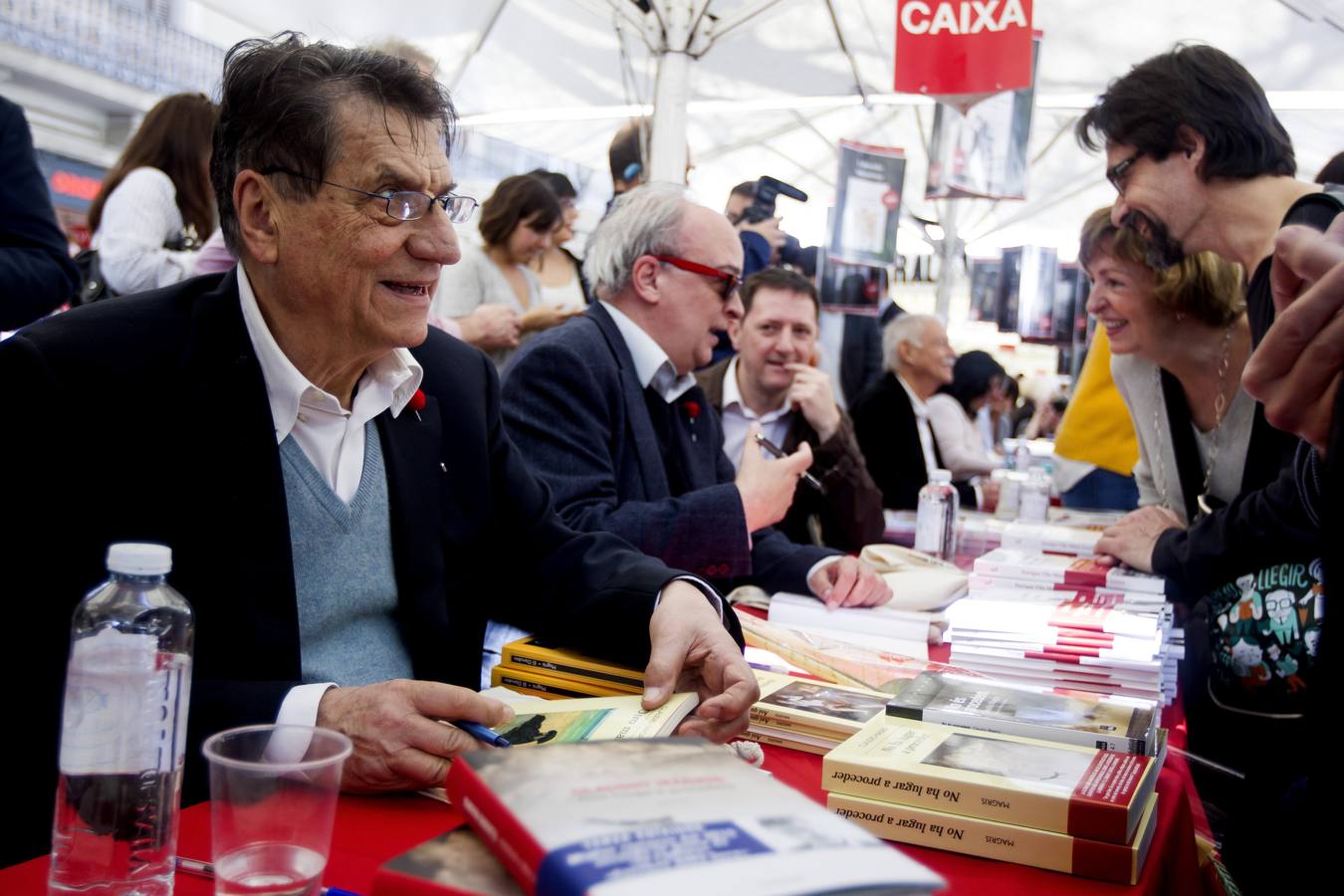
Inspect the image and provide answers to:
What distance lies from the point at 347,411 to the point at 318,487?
13cm

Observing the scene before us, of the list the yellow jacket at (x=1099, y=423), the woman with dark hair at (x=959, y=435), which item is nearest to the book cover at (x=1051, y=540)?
the yellow jacket at (x=1099, y=423)

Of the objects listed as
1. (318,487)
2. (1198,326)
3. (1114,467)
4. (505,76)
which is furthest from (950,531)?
(505,76)

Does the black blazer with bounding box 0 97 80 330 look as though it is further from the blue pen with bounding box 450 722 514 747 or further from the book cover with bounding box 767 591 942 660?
the blue pen with bounding box 450 722 514 747

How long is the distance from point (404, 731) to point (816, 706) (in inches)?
21.9

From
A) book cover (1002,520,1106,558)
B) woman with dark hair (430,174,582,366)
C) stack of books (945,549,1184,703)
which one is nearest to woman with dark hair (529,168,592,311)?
woman with dark hair (430,174,582,366)

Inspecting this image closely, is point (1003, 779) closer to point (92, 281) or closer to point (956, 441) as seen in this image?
point (92, 281)

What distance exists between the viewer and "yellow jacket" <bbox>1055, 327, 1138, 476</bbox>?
4578mm

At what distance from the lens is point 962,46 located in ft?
15.1

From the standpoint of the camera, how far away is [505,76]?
7.65 meters

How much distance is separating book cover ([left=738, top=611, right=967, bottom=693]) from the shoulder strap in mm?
1474

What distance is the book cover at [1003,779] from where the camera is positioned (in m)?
1.02

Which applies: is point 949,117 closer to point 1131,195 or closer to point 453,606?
Result: point 1131,195

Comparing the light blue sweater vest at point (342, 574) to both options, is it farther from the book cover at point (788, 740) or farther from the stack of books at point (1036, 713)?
the stack of books at point (1036, 713)

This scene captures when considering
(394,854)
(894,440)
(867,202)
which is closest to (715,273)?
(394,854)
